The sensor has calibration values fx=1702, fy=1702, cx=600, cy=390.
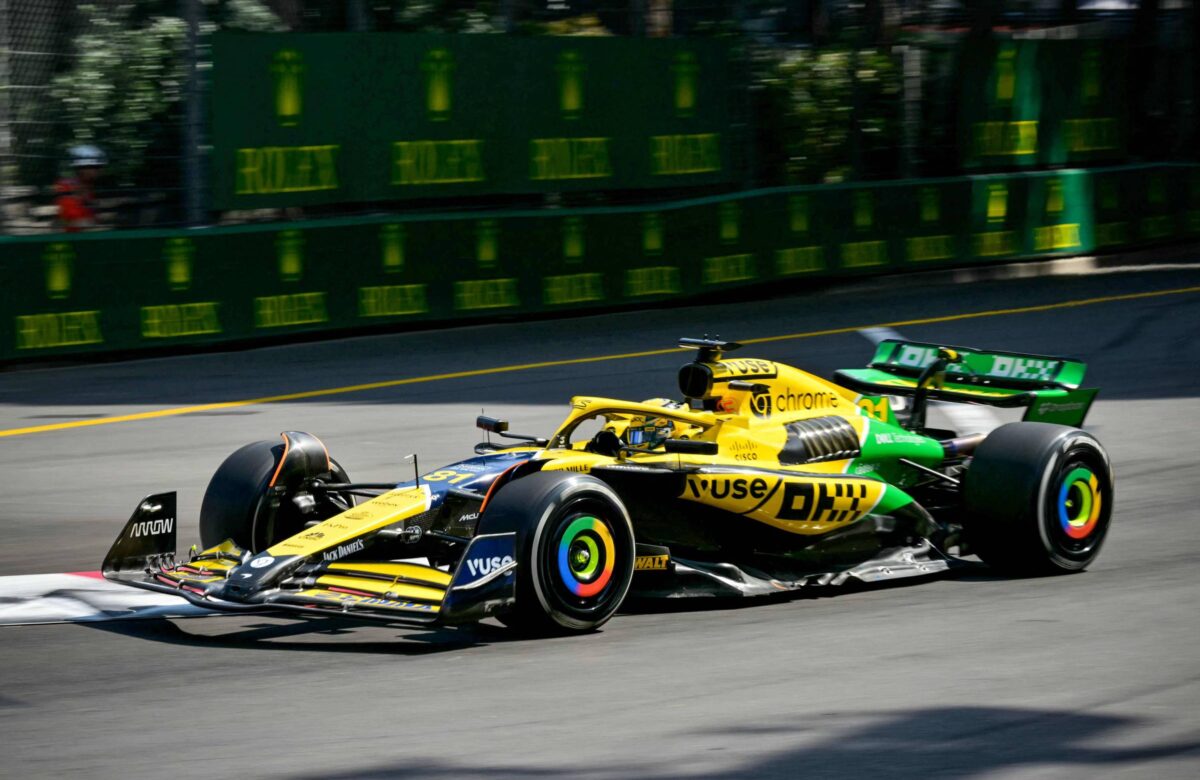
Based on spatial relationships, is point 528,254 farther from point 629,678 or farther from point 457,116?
point 629,678

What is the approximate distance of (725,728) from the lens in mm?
5578

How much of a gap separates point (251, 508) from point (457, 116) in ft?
32.6

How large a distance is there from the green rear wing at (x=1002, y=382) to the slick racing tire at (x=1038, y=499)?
0.61 metres

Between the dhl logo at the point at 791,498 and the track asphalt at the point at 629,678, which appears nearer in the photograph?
the track asphalt at the point at 629,678

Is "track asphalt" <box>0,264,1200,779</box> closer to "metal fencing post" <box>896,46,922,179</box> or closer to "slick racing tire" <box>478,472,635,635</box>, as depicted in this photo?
"slick racing tire" <box>478,472,635,635</box>

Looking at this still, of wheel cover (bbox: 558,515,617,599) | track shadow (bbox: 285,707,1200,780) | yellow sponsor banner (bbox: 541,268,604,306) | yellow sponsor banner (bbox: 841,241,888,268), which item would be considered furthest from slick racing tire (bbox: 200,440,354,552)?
yellow sponsor banner (bbox: 841,241,888,268)

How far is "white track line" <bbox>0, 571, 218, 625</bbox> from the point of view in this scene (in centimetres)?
750

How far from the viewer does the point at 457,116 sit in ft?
56.0

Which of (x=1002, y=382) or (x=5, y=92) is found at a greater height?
(x=5, y=92)

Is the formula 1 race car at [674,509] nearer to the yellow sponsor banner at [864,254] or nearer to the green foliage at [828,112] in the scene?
the yellow sponsor banner at [864,254]

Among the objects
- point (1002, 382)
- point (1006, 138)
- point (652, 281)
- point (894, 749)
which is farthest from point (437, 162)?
point (894, 749)

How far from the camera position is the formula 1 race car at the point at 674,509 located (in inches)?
268

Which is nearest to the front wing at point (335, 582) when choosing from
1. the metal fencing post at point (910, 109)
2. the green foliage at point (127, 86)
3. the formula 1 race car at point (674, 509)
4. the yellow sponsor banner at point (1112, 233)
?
the formula 1 race car at point (674, 509)

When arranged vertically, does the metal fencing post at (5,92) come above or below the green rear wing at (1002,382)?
above
